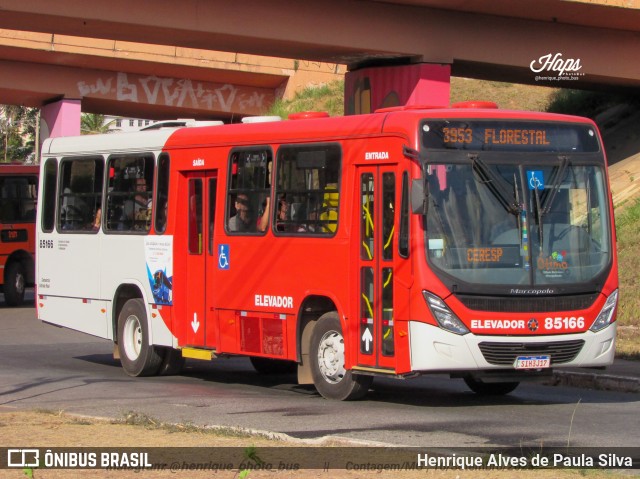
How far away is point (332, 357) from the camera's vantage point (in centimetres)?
1291

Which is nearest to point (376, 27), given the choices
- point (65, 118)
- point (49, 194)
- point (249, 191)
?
point (49, 194)

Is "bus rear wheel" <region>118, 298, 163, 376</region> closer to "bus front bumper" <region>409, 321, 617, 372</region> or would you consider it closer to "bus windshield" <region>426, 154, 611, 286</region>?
"bus front bumper" <region>409, 321, 617, 372</region>

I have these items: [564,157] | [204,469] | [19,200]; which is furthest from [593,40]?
[204,469]

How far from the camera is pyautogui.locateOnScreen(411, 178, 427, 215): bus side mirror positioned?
37.8ft

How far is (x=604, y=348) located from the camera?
12.3 meters

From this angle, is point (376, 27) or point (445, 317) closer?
point (445, 317)

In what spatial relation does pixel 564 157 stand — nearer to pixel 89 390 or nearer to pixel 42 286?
pixel 89 390

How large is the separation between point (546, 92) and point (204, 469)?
31.7 meters

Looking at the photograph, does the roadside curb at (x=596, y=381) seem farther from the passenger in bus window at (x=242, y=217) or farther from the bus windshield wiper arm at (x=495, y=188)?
the passenger in bus window at (x=242, y=217)

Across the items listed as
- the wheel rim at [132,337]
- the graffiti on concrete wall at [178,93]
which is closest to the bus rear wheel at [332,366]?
the wheel rim at [132,337]

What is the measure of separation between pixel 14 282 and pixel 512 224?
18.6m

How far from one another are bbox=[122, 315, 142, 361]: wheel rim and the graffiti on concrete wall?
2257 cm

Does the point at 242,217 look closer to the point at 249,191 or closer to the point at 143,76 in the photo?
the point at 249,191

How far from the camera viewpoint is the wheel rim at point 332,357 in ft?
42.1
